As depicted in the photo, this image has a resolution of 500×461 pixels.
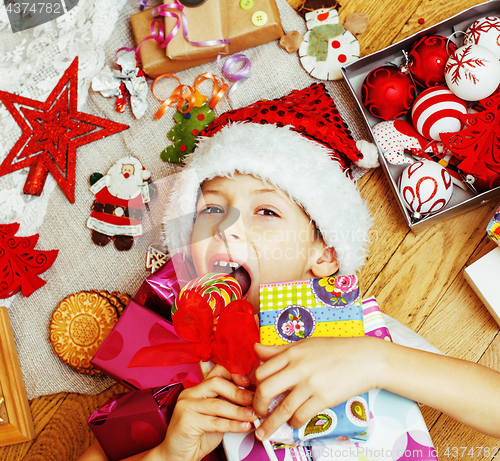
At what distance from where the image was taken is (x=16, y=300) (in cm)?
136

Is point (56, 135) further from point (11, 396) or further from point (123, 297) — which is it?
point (11, 396)

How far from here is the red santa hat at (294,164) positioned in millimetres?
977

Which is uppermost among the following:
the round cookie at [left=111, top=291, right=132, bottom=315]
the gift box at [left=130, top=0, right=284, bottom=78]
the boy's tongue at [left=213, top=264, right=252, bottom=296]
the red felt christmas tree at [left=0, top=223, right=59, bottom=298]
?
the gift box at [left=130, top=0, right=284, bottom=78]

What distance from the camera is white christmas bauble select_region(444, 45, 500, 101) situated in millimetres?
1026

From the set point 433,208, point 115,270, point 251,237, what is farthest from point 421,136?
point 115,270

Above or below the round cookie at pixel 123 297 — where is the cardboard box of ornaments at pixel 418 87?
above

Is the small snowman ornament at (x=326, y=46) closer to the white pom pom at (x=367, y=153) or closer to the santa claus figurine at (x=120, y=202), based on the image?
the white pom pom at (x=367, y=153)

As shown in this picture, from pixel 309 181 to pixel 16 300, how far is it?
1.12 m

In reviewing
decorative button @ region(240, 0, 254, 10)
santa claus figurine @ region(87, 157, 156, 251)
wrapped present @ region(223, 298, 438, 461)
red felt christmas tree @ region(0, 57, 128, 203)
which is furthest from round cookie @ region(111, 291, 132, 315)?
decorative button @ region(240, 0, 254, 10)

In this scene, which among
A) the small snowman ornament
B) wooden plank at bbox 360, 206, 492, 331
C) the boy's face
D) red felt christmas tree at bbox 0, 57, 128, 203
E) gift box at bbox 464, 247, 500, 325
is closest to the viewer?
the boy's face

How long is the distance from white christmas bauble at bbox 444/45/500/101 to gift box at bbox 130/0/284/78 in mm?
568

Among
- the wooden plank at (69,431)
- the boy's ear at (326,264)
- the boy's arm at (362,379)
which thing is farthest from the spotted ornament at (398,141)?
the wooden plank at (69,431)

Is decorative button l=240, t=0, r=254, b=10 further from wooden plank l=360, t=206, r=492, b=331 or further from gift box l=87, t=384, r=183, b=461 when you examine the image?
gift box l=87, t=384, r=183, b=461

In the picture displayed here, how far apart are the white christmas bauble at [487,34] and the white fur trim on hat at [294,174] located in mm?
559
